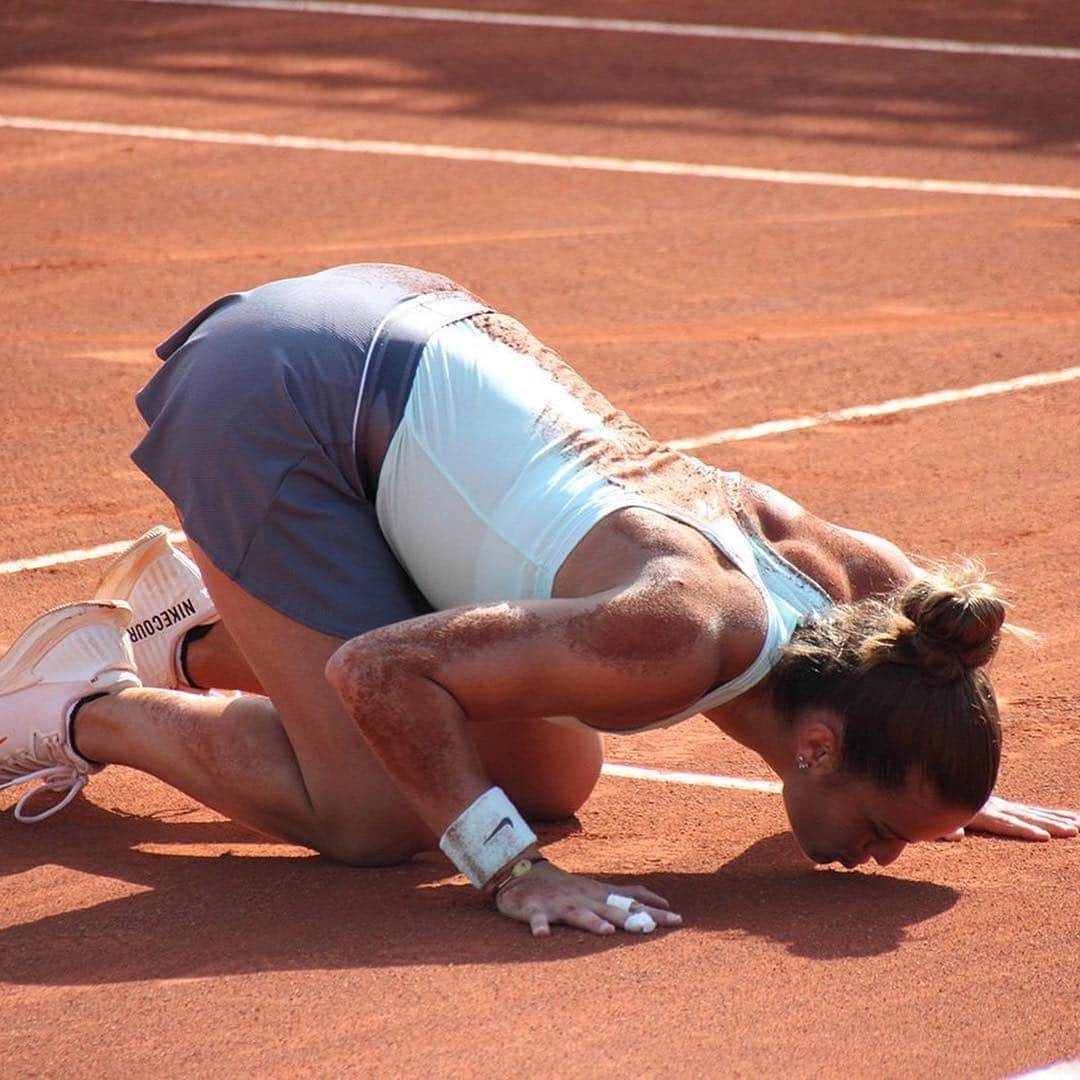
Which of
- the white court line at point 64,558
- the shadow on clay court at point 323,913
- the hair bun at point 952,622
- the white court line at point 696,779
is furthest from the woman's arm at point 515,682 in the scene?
the white court line at point 64,558

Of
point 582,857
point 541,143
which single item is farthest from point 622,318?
point 582,857

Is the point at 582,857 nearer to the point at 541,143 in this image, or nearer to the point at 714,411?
the point at 714,411

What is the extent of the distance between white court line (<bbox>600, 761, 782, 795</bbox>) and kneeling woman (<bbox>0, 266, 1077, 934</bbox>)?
0.30 meters

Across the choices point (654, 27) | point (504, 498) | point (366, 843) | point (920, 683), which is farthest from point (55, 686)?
point (654, 27)

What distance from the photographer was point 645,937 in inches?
136

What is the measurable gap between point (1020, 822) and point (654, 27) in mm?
11161

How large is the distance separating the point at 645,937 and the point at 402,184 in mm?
7076

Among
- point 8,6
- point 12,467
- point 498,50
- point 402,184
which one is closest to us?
point 12,467

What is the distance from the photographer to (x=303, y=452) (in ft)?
12.4

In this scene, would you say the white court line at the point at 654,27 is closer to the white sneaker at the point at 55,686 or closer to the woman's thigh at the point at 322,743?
the white sneaker at the point at 55,686

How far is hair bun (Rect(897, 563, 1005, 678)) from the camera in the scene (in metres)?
3.38

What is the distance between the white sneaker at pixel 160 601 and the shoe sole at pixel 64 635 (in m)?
0.21

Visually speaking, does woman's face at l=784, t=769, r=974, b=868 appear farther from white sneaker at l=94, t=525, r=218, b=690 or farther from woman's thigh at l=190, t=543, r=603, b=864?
white sneaker at l=94, t=525, r=218, b=690

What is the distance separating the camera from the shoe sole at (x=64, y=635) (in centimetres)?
422
